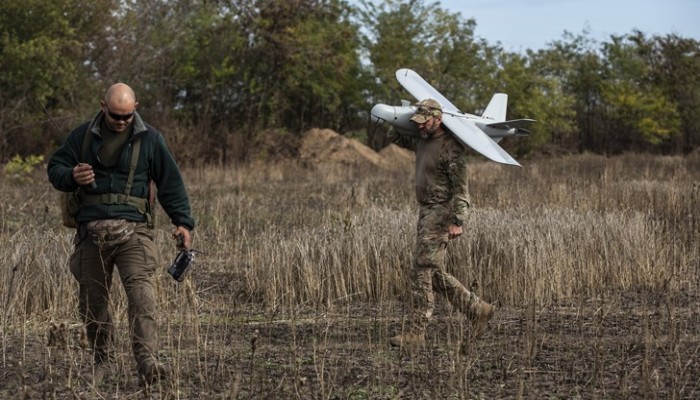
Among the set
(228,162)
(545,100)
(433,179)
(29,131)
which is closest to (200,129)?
(228,162)

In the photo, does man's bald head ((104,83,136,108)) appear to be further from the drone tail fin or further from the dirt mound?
the dirt mound

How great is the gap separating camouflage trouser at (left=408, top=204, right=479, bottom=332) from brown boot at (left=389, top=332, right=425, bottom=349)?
118 millimetres

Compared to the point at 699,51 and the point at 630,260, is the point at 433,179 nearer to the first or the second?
the point at 630,260

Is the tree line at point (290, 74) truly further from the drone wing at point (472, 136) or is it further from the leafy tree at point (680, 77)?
the drone wing at point (472, 136)

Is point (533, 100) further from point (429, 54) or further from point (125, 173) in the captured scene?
point (125, 173)

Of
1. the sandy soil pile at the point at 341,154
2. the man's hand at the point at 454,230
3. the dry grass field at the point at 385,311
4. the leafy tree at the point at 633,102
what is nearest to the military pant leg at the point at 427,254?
the man's hand at the point at 454,230

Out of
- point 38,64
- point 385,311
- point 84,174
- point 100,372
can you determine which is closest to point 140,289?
point 100,372

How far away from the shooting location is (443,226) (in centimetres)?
735

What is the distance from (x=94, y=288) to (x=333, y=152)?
2618 cm

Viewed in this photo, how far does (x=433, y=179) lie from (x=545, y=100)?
35.8m

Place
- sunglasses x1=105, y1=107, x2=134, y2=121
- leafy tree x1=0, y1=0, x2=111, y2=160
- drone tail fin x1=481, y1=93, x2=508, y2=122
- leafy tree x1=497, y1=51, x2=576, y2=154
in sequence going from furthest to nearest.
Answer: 1. leafy tree x1=497, y1=51, x2=576, y2=154
2. leafy tree x1=0, y1=0, x2=111, y2=160
3. drone tail fin x1=481, y1=93, x2=508, y2=122
4. sunglasses x1=105, y1=107, x2=134, y2=121

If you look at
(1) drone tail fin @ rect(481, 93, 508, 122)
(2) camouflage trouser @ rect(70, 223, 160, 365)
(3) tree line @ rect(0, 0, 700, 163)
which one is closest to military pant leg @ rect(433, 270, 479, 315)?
(1) drone tail fin @ rect(481, 93, 508, 122)

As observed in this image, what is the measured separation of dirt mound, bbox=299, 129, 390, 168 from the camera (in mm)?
31141

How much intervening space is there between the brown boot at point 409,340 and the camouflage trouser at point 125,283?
5.90 ft
